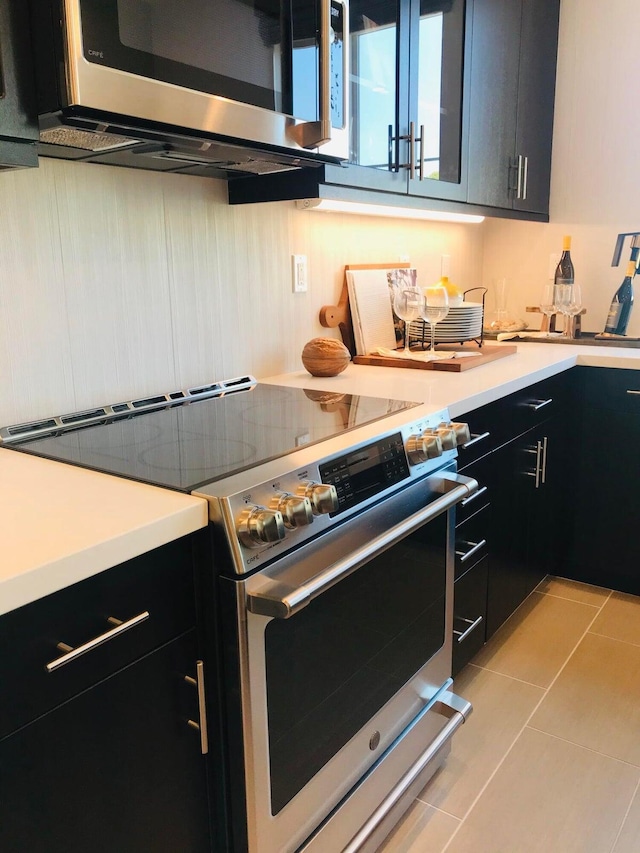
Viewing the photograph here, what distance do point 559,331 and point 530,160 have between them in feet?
2.34

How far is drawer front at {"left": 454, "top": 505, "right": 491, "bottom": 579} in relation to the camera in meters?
1.82

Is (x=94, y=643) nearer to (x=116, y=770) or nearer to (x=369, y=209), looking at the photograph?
(x=116, y=770)

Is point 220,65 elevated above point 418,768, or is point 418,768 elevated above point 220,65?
point 220,65

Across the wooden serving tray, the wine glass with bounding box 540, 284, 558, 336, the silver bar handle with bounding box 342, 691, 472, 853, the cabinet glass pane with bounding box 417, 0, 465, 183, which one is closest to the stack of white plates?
the wooden serving tray

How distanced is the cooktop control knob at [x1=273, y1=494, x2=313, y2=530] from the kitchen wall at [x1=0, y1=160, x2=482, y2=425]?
648 millimetres

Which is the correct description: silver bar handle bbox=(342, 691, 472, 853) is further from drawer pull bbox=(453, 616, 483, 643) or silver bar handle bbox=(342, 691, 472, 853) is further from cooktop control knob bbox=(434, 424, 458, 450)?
cooktop control knob bbox=(434, 424, 458, 450)

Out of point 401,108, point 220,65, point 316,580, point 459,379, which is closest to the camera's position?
point 316,580

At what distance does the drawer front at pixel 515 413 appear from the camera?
5.99 ft

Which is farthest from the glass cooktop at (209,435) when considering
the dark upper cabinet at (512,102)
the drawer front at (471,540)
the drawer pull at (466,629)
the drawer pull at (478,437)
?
the dark upper cabinet at (512,102)

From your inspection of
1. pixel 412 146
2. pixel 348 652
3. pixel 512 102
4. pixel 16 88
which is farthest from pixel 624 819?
pixel 512 102

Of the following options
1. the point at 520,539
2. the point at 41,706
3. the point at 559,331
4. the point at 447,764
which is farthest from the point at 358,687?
the point at 559,331

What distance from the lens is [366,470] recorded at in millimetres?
1293

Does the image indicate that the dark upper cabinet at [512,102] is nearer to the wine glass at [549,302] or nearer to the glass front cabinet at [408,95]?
the glass front cabinet at [408,95]

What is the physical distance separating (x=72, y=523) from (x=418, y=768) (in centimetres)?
104
